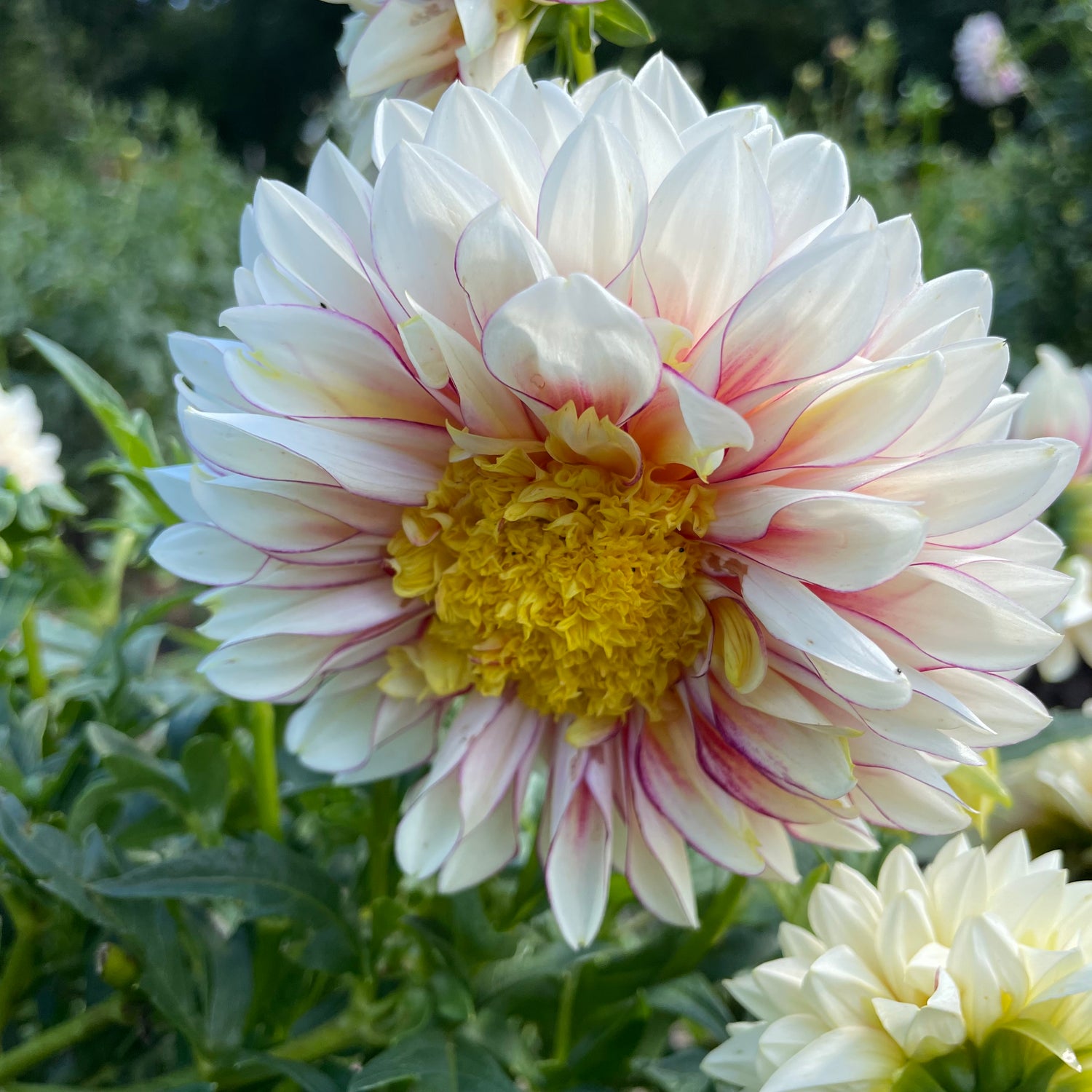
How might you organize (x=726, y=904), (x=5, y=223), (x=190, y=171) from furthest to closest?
(x=190, y=171)
(x=5, y=223)
(x=726, y=904)

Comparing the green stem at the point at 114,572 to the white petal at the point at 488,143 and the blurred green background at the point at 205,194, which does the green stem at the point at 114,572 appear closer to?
the white petal at the point at 488,143

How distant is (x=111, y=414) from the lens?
490mm

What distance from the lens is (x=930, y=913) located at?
0.36m

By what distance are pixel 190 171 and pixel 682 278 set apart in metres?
4.01

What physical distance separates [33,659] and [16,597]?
0.19 feet

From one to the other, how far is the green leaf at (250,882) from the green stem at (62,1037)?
0.18 ft

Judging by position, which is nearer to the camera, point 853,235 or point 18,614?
point 853,235

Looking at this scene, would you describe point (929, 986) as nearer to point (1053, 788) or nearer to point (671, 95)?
point (1053, 788)

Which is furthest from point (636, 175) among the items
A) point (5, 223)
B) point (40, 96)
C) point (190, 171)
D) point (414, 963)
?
point (40, 96)

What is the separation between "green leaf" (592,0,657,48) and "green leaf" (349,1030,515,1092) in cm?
43

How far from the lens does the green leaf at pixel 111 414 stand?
1.60 feet

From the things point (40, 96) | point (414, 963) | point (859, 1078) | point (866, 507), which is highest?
point (866, 507)

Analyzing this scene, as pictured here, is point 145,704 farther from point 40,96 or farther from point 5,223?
point 40,96

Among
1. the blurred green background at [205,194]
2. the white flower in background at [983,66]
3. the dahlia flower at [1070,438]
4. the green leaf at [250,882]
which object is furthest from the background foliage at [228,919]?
the white flower in background at [983,66]
